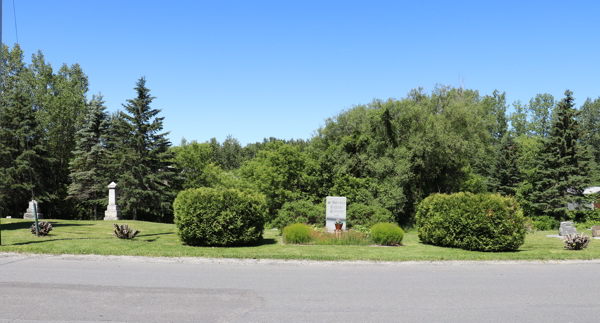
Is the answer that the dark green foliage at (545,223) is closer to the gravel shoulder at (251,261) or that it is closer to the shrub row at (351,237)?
the shrub row at (351,237)

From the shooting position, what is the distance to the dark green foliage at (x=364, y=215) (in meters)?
19.8

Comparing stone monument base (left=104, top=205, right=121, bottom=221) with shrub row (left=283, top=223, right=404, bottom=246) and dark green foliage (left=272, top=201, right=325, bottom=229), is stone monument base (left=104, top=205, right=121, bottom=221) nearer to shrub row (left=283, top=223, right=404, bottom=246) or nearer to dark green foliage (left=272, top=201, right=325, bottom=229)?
dark green foliage (left=272, top=201, right=325, bottom=229)

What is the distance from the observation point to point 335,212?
752 inches

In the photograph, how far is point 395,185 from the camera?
1250 inches

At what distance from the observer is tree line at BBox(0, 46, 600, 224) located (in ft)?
98.6

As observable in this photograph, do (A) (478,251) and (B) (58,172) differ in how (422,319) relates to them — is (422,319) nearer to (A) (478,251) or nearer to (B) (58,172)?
(A) (478,251)

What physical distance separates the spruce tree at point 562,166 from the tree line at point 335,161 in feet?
0.28

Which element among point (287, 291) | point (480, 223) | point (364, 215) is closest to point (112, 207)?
point (364, 215)

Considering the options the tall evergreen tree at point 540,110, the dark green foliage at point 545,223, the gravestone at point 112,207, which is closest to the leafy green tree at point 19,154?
the gravestone at point 112,207

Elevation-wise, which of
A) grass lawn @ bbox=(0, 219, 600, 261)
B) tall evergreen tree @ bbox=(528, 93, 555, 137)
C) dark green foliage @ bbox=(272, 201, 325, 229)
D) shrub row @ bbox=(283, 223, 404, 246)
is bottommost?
grass lawn @ bbox=(0, 219, 600, 261)

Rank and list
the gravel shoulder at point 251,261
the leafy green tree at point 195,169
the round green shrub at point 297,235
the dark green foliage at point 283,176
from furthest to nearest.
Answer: the leafy green tree at point 195,169 < the dark green foliage at point 283,176 < the round green shrub at point 297,235 < the gravel shoulder at point 251,261

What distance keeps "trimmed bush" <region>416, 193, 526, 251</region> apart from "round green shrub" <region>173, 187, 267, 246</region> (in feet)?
21.9

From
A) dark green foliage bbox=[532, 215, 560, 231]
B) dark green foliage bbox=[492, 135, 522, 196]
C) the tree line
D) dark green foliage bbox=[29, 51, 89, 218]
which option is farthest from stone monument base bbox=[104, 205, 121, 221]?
dark green foliage bbox=[492, 135, 522, 196]

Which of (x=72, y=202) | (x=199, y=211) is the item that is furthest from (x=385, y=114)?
(x=72, y=202)
